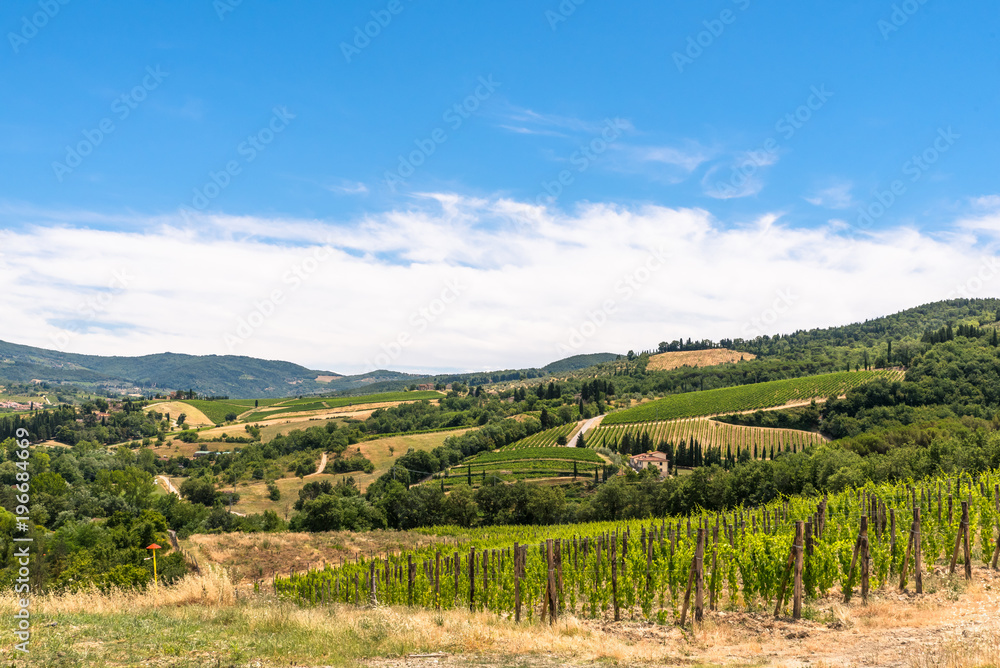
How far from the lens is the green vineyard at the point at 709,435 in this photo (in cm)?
11444

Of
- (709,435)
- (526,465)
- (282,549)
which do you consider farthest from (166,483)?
(709,435)

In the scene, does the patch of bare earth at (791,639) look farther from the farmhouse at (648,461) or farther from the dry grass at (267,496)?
the farmhouse at (648,461)

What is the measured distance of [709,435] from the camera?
123750 mm

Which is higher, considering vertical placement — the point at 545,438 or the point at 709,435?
the point at 709,435

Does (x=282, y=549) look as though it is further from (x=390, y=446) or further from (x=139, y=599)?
(x=390, y=446)

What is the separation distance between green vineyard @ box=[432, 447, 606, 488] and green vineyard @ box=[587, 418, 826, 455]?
14.0 meters

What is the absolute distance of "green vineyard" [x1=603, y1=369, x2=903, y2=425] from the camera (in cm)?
14188

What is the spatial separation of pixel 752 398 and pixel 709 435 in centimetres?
3349

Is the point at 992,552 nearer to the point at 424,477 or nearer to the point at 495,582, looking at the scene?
the point at 495,582

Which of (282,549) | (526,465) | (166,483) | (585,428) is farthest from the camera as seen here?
(585,428)

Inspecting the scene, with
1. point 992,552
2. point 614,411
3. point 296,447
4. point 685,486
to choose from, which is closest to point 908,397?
point 614,411

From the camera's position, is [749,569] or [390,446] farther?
[390,446]

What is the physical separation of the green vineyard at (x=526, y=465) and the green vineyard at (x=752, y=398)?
31878mm

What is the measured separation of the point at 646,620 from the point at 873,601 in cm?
456
